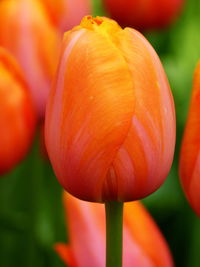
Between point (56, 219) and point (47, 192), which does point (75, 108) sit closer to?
point (56, 219)

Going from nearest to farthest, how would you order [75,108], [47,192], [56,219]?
1. [75,108]
2. [56,219]
3. [47,192]

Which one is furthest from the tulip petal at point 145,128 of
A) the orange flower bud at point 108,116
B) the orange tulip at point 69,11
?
the orange tulip at point 69,11

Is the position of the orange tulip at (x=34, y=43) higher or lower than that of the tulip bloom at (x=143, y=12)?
higher

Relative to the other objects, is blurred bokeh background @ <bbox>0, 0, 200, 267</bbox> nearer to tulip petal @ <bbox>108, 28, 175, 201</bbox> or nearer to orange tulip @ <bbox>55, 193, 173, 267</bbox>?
orange tulip @ <bbox>55, 193, 173, 267</bbox>

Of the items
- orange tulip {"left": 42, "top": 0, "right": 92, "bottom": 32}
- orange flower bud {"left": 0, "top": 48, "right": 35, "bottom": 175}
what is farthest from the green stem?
orange tulip {"left": 42, "top": 0, "right": 92, "bottom": 32}

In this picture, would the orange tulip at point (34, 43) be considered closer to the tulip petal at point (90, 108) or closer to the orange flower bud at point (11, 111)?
the orange flower bud at point (11, 111)

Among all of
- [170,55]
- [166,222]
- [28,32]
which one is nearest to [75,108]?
[28,32]
